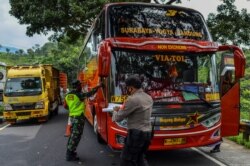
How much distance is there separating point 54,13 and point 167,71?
12.4 meters

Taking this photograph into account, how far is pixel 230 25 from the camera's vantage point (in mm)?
17609

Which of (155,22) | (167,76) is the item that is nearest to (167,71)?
(167,76)

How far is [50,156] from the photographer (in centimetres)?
909

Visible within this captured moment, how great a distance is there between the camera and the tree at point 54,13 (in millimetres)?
18891

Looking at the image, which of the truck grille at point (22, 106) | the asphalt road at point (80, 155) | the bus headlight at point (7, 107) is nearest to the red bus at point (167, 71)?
the asphalt road at point (80, 155)

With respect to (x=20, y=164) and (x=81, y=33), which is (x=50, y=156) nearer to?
(x=20, y=164)

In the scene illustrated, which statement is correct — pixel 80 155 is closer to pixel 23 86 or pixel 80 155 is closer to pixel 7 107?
pixel 7 107

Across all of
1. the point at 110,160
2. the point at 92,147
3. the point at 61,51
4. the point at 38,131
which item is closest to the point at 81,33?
the point at 38,131

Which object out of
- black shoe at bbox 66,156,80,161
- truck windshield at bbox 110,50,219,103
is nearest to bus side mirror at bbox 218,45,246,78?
truck windshield at bbox 110,50,219,103

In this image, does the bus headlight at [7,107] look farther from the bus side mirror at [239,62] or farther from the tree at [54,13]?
the bus side mirror at [239,62]

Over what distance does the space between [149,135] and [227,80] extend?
409cm

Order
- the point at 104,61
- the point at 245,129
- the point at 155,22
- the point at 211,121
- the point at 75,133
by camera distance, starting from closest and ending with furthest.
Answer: the point at 104,61
the point at 211,121
the point at 75,133
the point at 155,22
the point at 245,129

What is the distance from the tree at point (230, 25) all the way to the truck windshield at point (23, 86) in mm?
8141

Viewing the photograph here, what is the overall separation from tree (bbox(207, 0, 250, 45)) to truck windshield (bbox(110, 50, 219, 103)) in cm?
985
